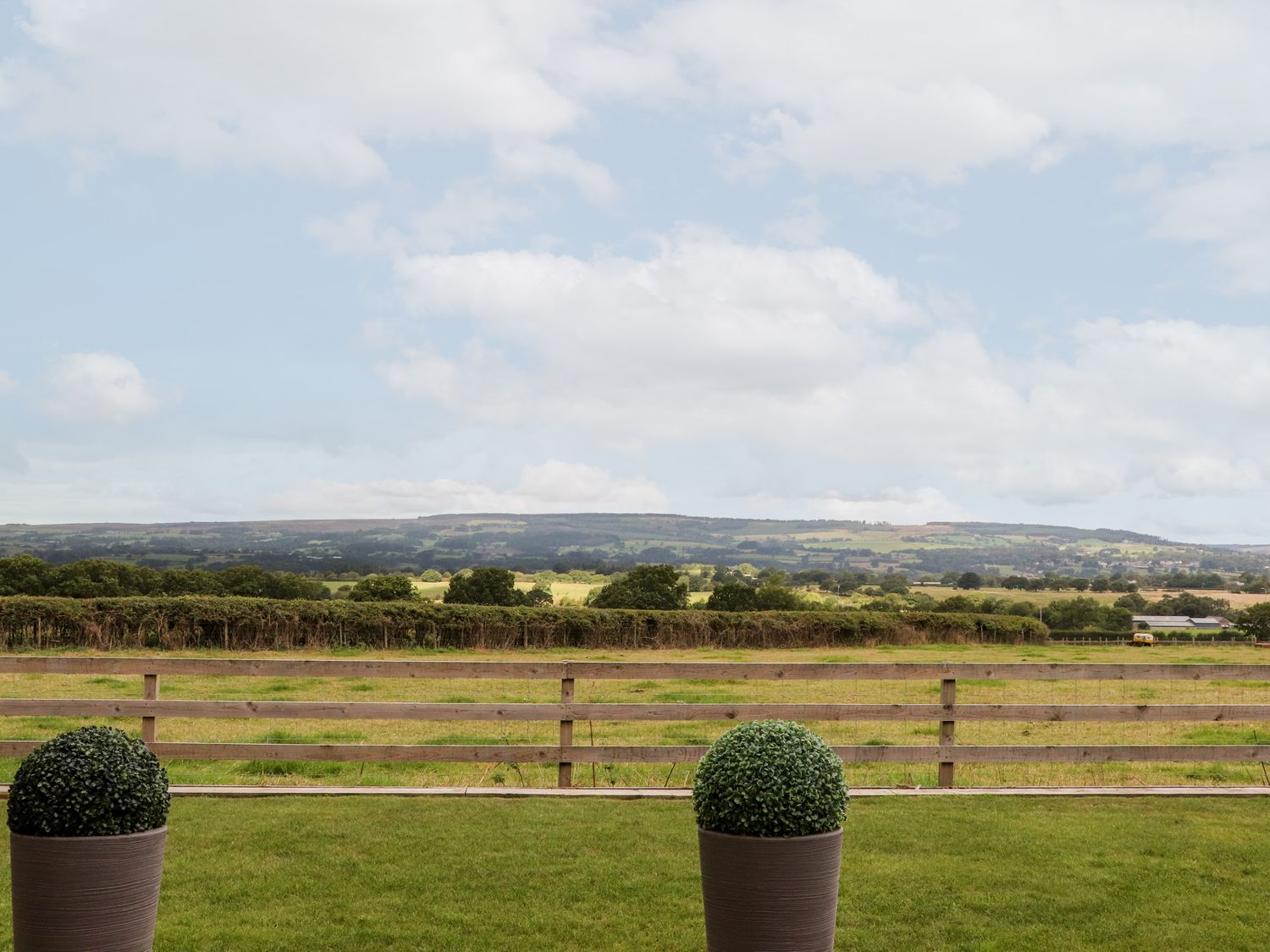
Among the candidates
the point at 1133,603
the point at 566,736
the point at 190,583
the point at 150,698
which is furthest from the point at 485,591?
the point at 1133,603

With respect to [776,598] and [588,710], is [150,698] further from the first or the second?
[776,598]

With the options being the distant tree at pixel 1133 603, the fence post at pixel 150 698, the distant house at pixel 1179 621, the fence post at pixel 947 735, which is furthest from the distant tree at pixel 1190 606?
the fence post at pixel 150 698

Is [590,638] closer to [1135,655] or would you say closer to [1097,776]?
[1135,655]

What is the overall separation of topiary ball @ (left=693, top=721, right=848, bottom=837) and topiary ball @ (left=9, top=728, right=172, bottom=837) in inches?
94.6

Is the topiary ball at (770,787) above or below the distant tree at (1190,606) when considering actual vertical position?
above

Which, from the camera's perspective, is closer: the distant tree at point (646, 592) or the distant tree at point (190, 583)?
the distant tree at point (190, 583)

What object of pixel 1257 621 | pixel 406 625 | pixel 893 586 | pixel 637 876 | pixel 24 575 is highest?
pixel 24 575

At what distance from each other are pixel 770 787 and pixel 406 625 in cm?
2382

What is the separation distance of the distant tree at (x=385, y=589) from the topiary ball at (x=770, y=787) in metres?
28.3

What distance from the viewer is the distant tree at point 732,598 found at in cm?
3512

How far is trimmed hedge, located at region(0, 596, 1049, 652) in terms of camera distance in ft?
83.1

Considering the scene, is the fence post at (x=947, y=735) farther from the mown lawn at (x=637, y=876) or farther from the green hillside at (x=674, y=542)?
the green hillside at (x=674, y=542)

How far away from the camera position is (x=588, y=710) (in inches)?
355

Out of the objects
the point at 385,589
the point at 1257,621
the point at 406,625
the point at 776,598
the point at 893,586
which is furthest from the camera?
the point at 893,586
